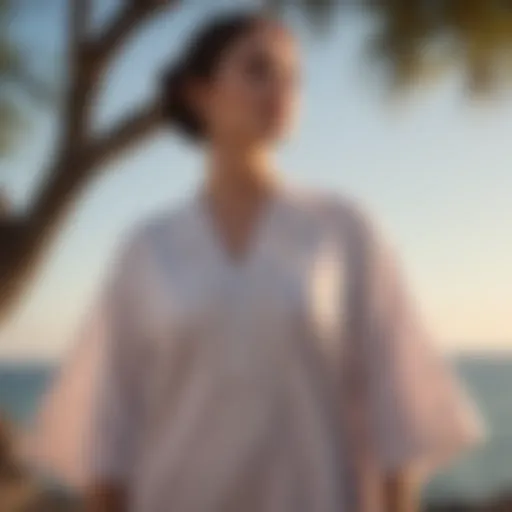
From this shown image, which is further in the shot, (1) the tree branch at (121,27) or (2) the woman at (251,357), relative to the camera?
(1) the tree branch at (121,27)

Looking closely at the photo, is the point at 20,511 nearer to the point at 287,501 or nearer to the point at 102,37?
the point at 287,501

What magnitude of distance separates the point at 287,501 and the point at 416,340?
0.13 meters

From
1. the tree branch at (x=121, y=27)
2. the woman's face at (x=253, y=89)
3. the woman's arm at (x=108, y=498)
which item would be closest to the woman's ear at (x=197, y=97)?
the woman's face at (x=253, y=89)

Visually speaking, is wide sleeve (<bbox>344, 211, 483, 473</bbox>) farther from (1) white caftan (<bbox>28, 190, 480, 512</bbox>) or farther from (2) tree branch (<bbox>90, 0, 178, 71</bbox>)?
(2) tree branch (<bbox>90, 0, 178, 71</bbox>)

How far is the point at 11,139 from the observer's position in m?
0.73

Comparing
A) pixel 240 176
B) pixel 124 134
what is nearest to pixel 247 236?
pixel 240 176

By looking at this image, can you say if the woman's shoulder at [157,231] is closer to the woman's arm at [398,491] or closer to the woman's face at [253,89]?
the woman's face at [253,89]

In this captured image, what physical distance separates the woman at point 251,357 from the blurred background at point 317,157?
52 mm

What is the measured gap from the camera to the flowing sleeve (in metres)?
0.62

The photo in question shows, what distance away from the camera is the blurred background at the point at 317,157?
686 mm

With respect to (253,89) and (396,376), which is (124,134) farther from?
(396,376)

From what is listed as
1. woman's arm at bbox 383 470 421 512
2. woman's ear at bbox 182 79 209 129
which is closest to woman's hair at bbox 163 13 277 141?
woman's ear at bbox 182 79 209 129

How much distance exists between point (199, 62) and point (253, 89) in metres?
0.04

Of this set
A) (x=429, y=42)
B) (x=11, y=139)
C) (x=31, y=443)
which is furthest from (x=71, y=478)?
(x=429, y=42)
